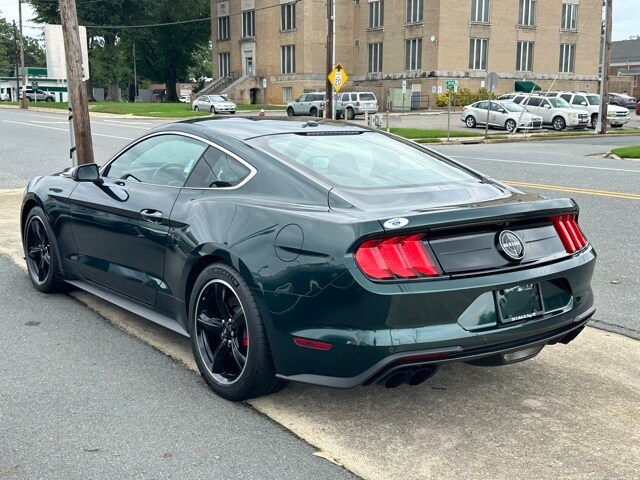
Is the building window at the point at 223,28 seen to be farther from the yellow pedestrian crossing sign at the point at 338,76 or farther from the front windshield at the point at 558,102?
the yellow pedestrian crossing sign at the point at 338,76

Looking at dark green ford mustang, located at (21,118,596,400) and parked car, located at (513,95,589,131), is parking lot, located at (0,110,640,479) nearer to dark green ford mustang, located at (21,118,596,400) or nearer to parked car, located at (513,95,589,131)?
dark green ford mustang, located at (21,118,596,400)

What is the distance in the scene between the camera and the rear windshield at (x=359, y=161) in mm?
4227

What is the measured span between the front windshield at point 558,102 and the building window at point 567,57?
28889mm

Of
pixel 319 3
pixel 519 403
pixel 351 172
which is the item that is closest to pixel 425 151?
pixel 351 172

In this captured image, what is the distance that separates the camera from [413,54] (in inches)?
2371

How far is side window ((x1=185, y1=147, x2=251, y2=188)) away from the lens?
4.33 m

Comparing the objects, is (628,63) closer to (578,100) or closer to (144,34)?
(144,34)

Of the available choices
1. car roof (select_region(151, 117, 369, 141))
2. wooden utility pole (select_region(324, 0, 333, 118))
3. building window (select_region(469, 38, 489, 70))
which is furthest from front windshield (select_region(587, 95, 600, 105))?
car roof (select_region(151, 117, 369, 141))

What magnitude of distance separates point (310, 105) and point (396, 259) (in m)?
46.2

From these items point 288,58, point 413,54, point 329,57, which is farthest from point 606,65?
point 288,58

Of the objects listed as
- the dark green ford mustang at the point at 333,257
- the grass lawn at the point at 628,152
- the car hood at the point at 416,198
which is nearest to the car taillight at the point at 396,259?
the dark green ford mustang at the point at 333,257

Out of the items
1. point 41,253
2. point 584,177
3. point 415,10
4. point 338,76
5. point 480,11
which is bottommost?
point 584,177

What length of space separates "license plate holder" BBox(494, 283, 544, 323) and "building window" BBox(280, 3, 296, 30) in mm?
63824

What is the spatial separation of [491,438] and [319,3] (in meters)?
63.8
